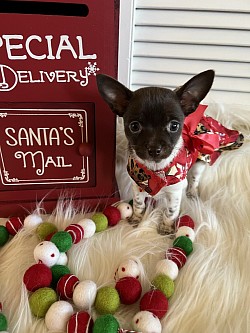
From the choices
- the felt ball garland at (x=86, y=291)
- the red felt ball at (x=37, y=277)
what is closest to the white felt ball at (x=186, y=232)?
the felt ball garland at (x=86, y=291)

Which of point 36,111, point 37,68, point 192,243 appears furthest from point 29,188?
point 192,243

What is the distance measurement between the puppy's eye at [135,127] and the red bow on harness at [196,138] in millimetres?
171

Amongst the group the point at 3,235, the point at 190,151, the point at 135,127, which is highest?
the point at 135,127

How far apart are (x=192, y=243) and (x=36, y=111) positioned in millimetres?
494

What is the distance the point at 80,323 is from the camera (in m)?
0.71

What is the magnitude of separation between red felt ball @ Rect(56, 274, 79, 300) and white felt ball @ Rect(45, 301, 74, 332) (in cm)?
4

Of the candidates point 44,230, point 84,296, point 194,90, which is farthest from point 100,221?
point 194,90

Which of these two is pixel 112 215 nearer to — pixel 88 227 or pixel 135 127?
pixel 88 227

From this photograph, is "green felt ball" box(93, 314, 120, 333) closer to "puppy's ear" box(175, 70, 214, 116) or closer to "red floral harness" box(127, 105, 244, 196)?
"red floral harness" box(127, 105, 244, 196)

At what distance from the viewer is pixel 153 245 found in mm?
943

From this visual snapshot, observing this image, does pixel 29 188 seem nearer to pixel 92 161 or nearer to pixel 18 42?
pixel 92 161

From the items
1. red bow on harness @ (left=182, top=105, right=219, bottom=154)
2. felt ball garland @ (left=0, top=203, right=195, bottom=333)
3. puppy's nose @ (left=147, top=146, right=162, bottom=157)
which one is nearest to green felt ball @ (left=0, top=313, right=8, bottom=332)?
felt ball garland @ (left=0, top=203, right=195, bottom=333)

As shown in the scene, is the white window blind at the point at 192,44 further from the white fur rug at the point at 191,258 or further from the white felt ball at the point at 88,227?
the white felt ball at the point at 88,227

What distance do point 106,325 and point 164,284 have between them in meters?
0.17
